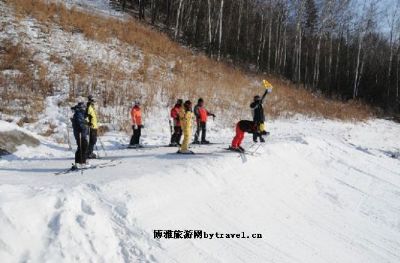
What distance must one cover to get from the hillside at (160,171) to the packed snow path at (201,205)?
3cm

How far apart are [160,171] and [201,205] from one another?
130 centimetres

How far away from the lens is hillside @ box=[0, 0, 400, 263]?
22.9 feet

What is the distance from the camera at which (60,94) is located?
59.3 feet

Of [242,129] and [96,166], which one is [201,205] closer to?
[96,166]

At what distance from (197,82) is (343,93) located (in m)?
28.9

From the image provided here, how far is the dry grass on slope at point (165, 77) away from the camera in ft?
66.0

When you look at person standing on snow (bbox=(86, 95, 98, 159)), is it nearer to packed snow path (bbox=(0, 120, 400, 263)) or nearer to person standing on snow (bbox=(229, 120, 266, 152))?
packed snow path (bbox=(0, 120, 400, 263))

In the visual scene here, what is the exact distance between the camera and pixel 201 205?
904cm

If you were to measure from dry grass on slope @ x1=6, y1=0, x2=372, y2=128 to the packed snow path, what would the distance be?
4.87 metres

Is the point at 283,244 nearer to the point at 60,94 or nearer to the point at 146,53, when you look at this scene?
the point at 60,94

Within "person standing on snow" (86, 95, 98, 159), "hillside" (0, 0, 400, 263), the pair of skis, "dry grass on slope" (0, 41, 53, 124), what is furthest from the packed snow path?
"dry grass on slope" (0, 41, 53, 124)

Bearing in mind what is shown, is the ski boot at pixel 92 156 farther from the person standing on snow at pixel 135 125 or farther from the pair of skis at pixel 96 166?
the person standing on snow at pixel 135 125

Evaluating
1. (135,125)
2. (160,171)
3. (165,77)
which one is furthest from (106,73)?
(160,171)

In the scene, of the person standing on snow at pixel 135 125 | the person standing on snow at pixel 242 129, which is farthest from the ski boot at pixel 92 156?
the person standing on snow at pixel 242 129
